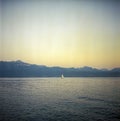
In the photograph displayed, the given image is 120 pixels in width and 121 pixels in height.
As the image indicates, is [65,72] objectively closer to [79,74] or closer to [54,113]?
[79,74]

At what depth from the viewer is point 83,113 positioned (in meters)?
18.7

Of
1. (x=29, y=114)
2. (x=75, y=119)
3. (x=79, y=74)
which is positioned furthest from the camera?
(x=79, y=74)

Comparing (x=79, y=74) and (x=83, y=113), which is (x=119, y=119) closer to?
(x=83, y=113)

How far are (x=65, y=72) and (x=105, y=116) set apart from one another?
3496 inches

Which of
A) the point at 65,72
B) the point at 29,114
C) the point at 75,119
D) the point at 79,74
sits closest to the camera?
the point at 75,119

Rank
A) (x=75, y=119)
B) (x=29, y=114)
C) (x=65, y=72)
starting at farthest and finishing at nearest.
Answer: (x=65, y=72) → (x=29, y=114) → (x=75, y=119)

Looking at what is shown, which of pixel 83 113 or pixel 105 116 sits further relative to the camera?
pixel 83 113

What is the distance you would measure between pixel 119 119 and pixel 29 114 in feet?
22.0

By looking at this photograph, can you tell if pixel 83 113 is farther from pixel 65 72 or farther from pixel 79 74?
pixel 79 74

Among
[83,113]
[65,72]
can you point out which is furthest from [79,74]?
[83,113]

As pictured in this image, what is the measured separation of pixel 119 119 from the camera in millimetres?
16594

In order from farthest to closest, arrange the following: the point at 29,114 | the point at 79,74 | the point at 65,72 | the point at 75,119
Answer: the point at 79,74
the point at 65,72
the point at 29,114
the point at 75,119

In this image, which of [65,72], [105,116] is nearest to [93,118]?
[105,116]

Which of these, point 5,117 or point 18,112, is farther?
point 18,112
